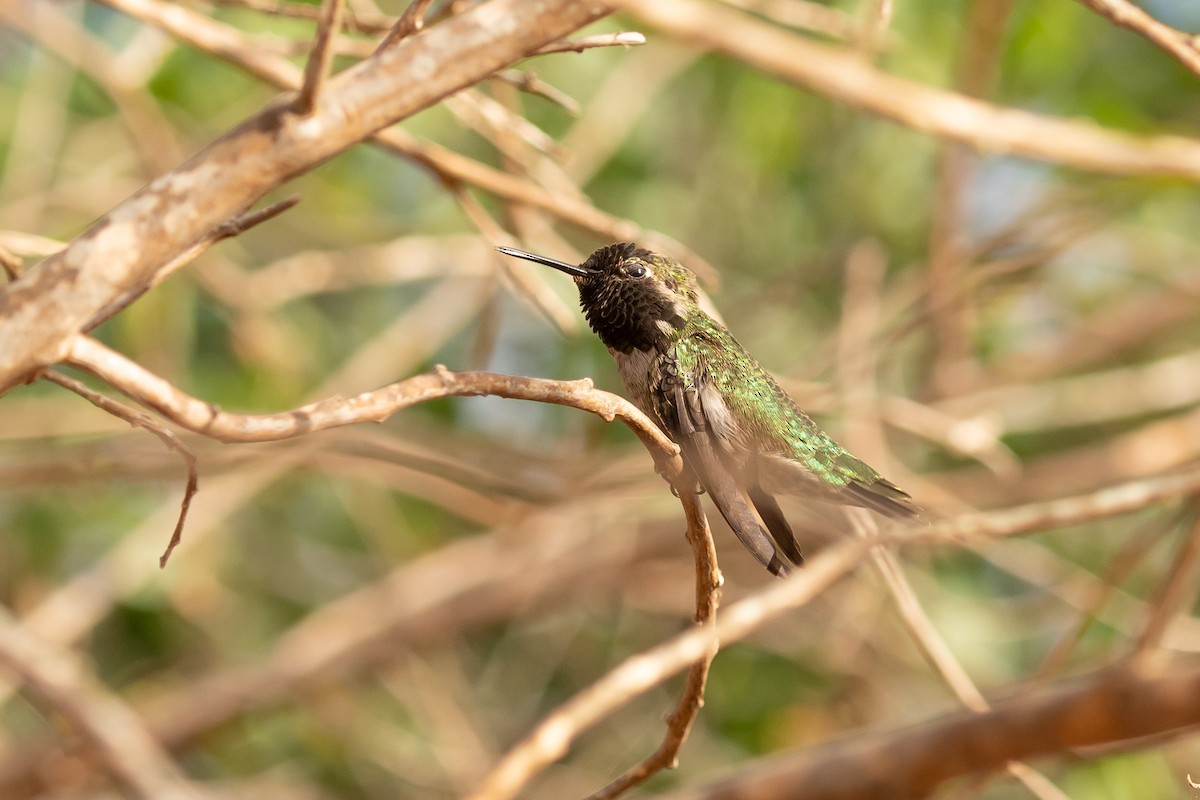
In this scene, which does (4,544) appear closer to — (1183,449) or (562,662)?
(562,662)

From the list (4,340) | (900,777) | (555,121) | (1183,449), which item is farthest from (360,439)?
(1183,449)

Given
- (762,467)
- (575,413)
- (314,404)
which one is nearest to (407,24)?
(314,404)

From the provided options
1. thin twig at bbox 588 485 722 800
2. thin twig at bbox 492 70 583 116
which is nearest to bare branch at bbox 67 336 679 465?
thin twig at bbox 588 485 722 800

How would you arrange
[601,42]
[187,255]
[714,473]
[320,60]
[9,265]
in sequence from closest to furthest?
[320,60], [187,255], [9,265], [601,42], [714,473]

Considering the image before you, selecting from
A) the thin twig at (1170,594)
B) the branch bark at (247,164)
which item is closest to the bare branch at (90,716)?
the branch bark at (247,164)

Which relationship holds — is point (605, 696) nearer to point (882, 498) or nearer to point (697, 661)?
point (697, 661)

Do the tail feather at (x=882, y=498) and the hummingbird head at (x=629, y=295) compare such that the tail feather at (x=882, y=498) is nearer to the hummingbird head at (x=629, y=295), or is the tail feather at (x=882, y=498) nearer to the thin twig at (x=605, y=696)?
the thin twig at (x=605, y=696)

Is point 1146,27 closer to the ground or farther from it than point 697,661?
farther from it

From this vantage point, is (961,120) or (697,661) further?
Answer: (961,120)
